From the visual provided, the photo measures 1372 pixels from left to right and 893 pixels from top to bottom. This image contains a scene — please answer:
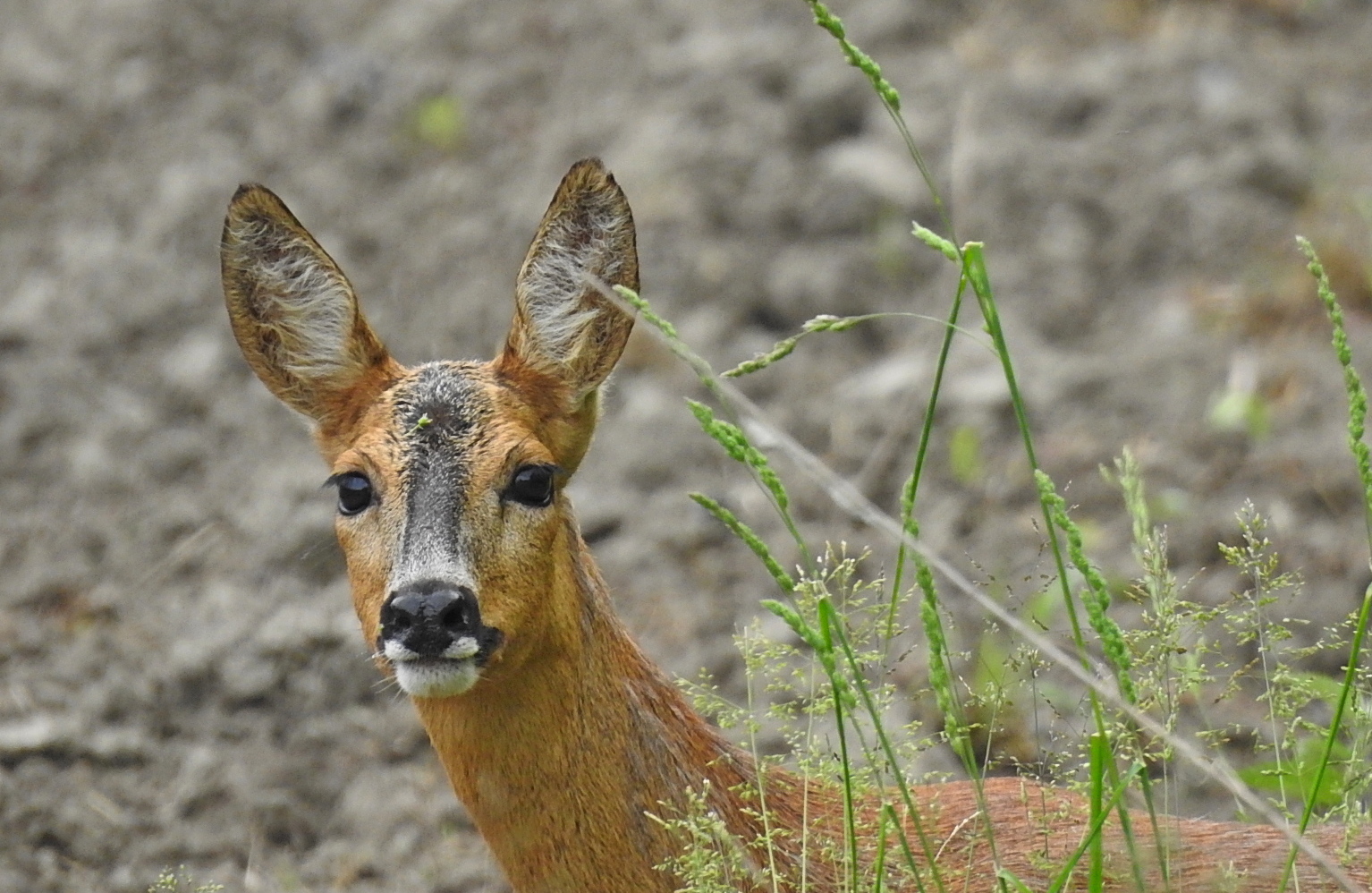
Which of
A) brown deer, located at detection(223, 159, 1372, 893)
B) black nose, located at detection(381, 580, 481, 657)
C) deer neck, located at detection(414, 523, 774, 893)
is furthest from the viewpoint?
deer neck, located at detection(414, 523, 774, 893)

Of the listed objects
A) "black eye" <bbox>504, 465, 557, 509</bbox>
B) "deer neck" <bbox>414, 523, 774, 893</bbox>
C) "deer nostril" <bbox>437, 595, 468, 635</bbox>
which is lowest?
"deer neck" <bbox>414, 523, 774, 893</bbox>

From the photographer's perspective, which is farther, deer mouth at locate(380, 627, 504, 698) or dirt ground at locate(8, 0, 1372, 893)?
dirt ground at locate(8, 0, 1372, 893)

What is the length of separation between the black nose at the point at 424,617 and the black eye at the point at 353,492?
0.39 meters

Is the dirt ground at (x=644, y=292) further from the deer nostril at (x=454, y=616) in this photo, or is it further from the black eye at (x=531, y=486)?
the deer nostril at (x=454, y=616)

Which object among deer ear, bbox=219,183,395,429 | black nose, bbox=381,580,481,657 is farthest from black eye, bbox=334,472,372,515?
black nose, bbox=381,580,481,657

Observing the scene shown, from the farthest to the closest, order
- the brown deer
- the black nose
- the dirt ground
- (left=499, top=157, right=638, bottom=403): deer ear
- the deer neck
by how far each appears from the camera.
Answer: the dirt ground, (left=499, top=157, right=638, bottom=403): deer ear, the deer neck, the brown deer, the black nose

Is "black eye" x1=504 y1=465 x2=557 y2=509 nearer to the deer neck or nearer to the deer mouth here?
the deer neck

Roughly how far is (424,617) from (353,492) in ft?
1.62

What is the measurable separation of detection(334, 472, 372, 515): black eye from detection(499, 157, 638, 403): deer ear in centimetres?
43

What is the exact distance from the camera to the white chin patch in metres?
3.48

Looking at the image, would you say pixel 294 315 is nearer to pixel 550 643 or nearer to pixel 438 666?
pixel 550 643

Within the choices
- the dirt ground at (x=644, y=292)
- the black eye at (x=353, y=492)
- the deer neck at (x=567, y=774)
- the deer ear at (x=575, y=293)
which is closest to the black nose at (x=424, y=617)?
the deer neck at (x=567, y=774)

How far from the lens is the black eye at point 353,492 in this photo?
3.84 m

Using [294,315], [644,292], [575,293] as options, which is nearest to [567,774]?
[575,293]
